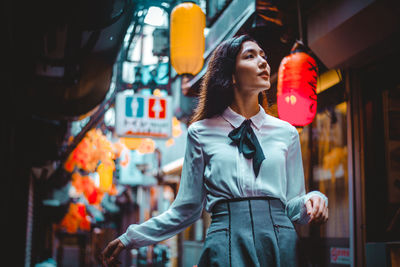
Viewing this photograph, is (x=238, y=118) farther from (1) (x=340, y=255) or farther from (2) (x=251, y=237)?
(1) (x=340, y=255)

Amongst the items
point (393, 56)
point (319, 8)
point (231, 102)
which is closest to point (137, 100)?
point (319, 8)

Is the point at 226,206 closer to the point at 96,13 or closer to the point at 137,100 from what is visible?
the point at 96,13

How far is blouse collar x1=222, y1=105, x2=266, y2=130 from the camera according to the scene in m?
2.67

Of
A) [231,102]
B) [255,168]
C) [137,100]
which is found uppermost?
[137,100]

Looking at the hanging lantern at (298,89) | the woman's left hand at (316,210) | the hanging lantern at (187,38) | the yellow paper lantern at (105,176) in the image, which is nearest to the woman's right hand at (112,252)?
the woman's left hand at (316,210)

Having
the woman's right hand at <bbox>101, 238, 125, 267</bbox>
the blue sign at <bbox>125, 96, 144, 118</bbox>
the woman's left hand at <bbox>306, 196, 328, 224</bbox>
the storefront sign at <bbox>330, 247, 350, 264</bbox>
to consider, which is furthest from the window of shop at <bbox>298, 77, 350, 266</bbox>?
the woman's right hand at <bbox>101, 238, 125, 267</bbox>

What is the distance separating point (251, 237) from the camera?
7.76ft

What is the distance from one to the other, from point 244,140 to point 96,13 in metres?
3.68

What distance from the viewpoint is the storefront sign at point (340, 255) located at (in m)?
6.77

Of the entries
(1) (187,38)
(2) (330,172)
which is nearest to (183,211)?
(2) (330,172)

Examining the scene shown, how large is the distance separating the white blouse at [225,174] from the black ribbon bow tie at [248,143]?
0.11 feet

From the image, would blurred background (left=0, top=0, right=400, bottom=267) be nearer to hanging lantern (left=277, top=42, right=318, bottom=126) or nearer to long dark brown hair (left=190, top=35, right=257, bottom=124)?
hanging lantern (left=277, top=42, right=318, bottom=126)

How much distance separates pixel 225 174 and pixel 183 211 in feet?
1.15

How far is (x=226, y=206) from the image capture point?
8.14 ft
